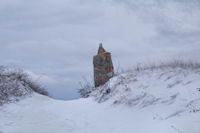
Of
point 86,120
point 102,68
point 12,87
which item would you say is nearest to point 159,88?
point 86,120

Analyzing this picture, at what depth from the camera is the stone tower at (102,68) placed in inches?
467

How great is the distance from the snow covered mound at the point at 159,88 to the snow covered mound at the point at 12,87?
11.3ft

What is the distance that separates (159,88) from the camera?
25.5ft

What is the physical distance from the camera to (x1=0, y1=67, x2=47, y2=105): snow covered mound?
29.7ft

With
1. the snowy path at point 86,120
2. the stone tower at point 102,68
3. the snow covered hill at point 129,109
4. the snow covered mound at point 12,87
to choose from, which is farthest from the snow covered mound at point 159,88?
the snow covered mound at point 12,87

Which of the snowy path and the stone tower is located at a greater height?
the stone tower

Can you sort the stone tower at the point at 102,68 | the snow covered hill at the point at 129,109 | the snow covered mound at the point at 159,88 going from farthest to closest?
the stone tower at the point at 102,68 < the snow covered mound at the point at 159,88 < the snow covered hill at the point at 129,109

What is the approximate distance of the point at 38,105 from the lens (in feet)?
29.9

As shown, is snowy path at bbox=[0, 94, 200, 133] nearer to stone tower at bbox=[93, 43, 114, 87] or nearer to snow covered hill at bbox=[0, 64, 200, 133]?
snow covered hill at bbox=[0, 64, 200, 133]

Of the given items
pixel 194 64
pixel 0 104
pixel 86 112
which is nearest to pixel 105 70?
pixel 86 112

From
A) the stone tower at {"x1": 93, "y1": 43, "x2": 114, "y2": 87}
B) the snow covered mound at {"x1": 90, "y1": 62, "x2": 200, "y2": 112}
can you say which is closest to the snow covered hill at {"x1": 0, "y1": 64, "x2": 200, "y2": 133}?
the snow covered mound at {"x1": 90, "y1": 62, "x2": 200, "y2": 112}

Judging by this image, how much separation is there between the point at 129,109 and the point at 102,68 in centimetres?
456

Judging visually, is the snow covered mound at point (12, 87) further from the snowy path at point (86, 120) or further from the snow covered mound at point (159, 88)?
the snow covered mound at point (159, 88)

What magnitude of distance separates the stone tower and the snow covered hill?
2.00 metres
